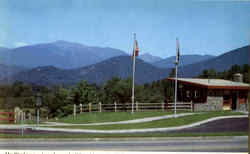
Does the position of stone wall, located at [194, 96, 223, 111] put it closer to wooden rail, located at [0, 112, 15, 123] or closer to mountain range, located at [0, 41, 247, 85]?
mountain range, located at [0, 41, 247, 85]

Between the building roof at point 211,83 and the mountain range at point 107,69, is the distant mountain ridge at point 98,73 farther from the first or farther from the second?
the building roof at point 211,83

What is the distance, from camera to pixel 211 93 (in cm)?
852

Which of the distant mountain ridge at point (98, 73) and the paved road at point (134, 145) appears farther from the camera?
the distant mountain ridge at point (98, 73)

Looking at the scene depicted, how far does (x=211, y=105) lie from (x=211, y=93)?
1.09 feet

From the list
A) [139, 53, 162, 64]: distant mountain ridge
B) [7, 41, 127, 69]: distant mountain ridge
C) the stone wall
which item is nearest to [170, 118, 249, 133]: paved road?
the stone wall

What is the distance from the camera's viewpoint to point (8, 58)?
21.0 ft

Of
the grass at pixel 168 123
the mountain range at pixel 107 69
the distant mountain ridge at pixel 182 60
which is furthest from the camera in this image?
the grass at pixel 168 123

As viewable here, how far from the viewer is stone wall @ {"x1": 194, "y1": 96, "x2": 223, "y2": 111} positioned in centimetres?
833

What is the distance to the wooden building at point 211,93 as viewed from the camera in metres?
7.88

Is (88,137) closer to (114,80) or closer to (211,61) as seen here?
(114,80)

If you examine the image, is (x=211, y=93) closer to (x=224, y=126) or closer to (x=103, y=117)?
(x=224, y=126)

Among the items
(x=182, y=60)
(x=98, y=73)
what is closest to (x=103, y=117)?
(x=98, y=73)

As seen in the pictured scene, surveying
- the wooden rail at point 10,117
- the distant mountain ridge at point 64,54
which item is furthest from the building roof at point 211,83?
the wooden rail at point 10,117

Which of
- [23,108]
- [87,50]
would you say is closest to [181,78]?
[87,50]
